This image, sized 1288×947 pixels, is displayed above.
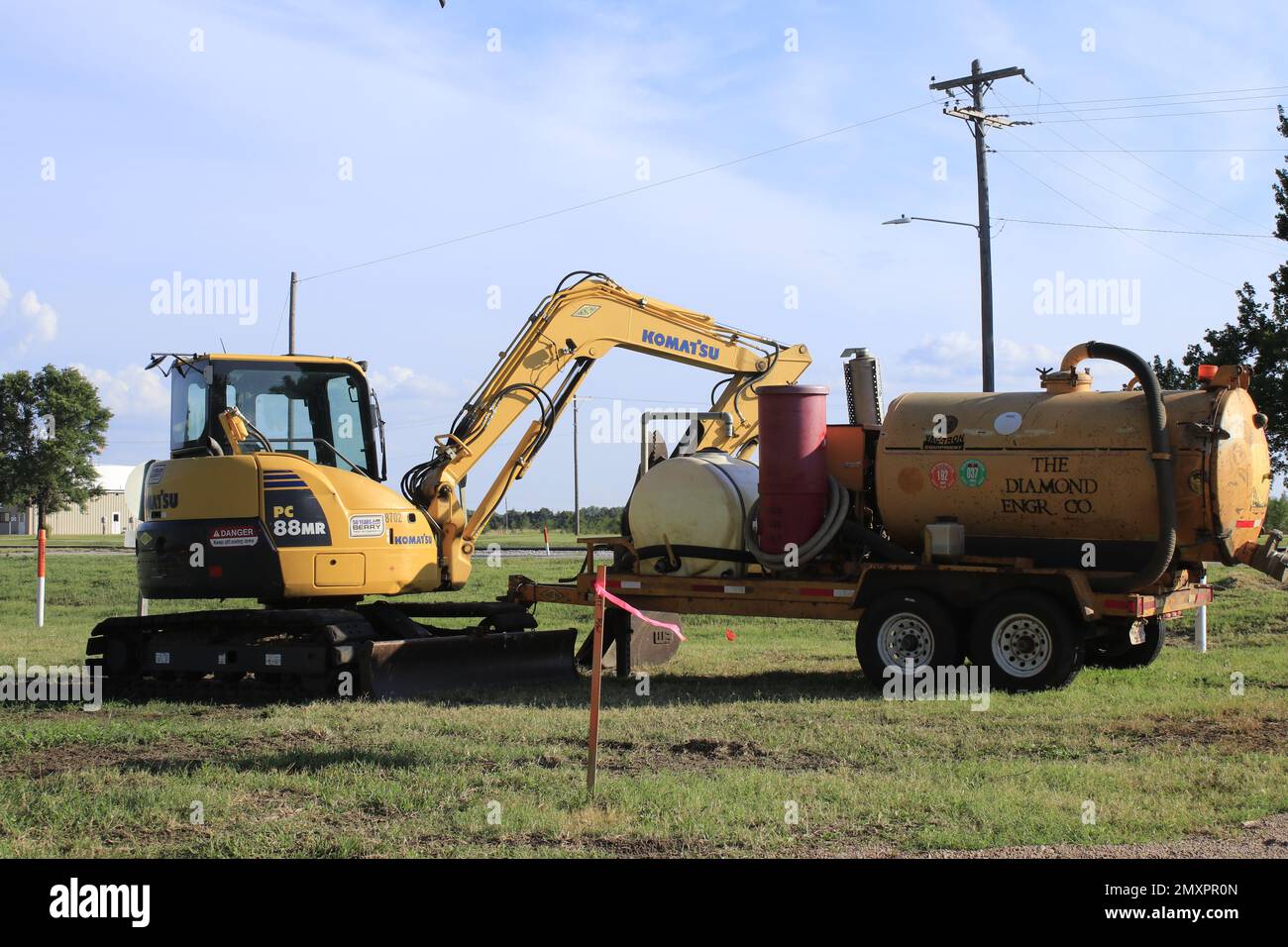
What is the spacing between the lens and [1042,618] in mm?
12664

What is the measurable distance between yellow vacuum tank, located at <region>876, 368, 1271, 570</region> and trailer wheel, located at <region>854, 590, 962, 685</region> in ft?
2.46

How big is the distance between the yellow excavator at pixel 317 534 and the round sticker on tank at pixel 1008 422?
4.77 metres

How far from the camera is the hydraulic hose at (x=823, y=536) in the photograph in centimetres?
1369

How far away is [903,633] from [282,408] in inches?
251

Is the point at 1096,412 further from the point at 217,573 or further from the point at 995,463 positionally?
the point at 217,573

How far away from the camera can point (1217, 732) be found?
34.2 feet

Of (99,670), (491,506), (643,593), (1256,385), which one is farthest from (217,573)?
(1256,385)

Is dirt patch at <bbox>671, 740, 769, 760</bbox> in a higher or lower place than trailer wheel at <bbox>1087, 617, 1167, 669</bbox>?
lower

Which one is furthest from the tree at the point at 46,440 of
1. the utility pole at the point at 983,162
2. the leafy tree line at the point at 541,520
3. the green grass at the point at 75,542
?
the utility pole at the point at 983,162

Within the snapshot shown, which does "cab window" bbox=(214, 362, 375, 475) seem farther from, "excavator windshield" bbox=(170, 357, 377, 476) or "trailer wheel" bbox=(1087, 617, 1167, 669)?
"trailer wheel" bbox=(1087, 617, 1167, 669)

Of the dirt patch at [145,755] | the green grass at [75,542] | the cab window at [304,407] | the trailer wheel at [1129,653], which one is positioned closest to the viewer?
the dirt patch at [145,755]

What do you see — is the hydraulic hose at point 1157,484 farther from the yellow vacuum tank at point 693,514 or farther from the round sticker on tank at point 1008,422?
the yellow vacuum tank at point 693,514

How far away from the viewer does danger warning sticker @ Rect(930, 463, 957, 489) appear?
13258mm

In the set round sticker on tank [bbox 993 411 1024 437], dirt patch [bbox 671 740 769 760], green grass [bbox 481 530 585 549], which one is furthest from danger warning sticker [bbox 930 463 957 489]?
green grass [bbox 481 530 585 549]
